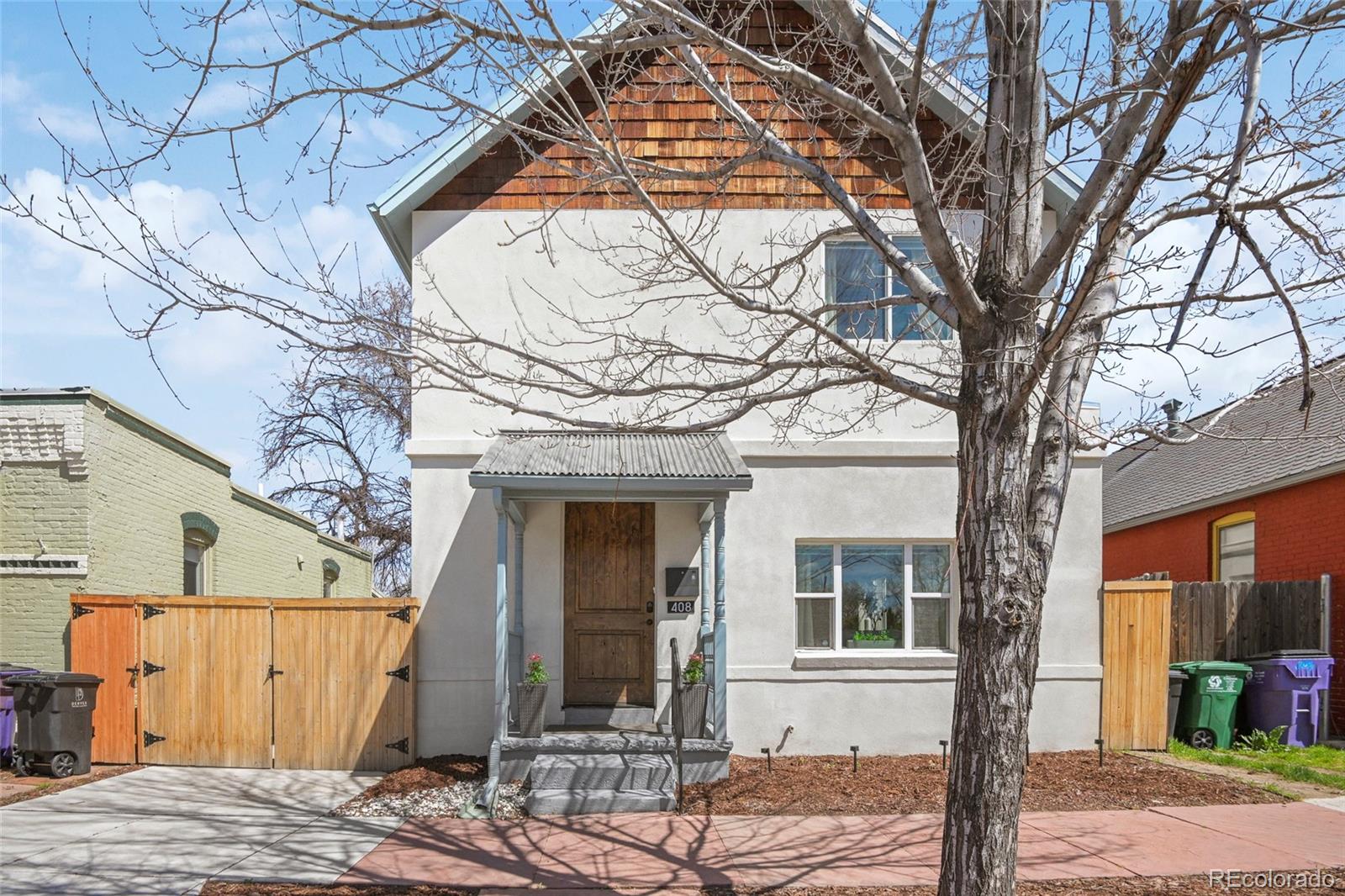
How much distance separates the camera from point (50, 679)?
1020 centimetres

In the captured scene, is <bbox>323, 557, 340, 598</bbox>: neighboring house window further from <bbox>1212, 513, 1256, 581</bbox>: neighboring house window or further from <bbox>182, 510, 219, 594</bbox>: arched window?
<bbox>1212, 513, 1256, 581</bbox>: neighboring house window

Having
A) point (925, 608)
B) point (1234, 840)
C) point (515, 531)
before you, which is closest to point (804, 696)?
point (925, 608)

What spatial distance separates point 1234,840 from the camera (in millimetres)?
7789

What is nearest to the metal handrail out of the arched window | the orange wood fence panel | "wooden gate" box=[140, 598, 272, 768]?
"wooden gate" box=[140, 598, 272, 768]

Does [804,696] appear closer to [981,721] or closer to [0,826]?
[981,721]

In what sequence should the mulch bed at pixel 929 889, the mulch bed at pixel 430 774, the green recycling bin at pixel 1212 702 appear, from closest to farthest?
1. the mulch bed at pixel 929 889
2. the mulch bed at pixel 430 774
3. the green recycling bin at pixel 1212 702

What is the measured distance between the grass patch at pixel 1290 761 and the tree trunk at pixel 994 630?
7157 millimetres

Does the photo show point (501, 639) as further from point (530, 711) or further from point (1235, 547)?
point (1235, 547)

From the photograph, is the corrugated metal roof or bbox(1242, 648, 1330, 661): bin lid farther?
bbox(1242, 648, 1330, 661): bin lid

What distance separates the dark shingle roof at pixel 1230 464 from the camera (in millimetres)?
14492

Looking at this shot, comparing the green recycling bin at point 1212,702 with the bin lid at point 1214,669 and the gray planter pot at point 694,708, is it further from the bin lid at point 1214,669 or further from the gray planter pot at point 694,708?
the gray planter pot at point 694,708

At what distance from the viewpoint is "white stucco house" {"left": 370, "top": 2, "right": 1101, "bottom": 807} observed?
1114 centimetres

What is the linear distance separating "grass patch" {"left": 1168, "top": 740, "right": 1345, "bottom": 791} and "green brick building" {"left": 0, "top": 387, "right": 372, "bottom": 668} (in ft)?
41.9

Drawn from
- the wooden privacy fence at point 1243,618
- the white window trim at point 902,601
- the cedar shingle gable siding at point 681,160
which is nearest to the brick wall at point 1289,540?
the wooden privacy fence at point 1243,618
